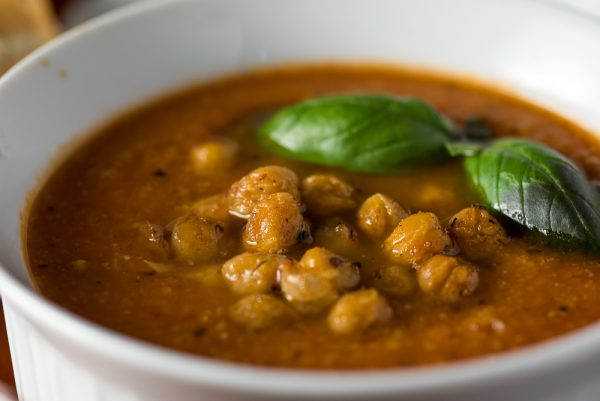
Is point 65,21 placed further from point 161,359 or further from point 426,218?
point 161,359

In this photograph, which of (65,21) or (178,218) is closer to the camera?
(178,218)

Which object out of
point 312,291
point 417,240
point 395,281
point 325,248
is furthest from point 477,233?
point 312,291

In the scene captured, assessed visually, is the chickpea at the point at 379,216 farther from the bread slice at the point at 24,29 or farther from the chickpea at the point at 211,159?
the bread slice at the point at 24,29

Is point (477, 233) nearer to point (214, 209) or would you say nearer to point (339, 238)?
point (339, 238)

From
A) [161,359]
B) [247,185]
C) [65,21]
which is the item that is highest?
[161,359]

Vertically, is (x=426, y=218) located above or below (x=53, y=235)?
above

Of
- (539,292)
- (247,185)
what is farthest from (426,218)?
(247,185)

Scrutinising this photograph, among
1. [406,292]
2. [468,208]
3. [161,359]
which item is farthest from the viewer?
[468,208]

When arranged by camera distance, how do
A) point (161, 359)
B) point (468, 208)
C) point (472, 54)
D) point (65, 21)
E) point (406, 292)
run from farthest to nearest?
1. point (65, 21)
2. point (472, 54)
3. point (468, 208)
4. point (406, 292)
5. point (161, 359)
